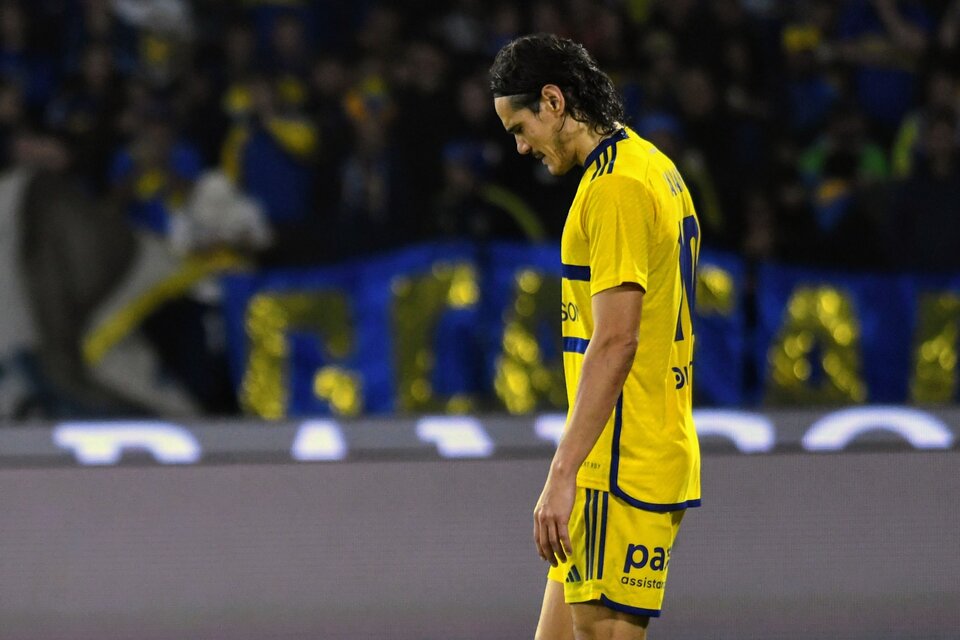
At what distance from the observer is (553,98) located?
212cm

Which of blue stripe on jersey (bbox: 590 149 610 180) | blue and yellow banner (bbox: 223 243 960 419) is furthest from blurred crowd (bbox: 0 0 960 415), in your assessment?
blue stripe on jersey (bbox: 590 149 610 180)

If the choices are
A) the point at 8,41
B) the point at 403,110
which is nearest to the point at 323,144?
the point at 403,110

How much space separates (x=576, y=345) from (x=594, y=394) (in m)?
0.18

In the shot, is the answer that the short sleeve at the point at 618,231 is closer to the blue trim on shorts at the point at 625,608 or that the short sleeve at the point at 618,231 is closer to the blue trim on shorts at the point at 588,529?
the blue trim on shorts at the point at 588,529

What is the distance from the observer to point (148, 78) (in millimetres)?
6711

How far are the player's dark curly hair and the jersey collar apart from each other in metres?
0.02

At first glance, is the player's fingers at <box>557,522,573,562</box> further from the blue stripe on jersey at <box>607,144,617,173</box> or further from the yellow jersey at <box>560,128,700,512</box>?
the blue stripe on jersey at <box>607,144,617,173</box>

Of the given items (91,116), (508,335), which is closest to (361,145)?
(508,335)

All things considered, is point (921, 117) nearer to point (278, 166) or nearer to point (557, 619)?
point (278, 166)

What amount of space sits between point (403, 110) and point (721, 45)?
5.47ft

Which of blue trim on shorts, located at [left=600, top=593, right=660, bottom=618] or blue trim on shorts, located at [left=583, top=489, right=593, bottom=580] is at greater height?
blue trim on shorts, located at [left=583, top=489, right=593, bottom=580]

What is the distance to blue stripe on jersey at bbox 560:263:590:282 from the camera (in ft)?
6.97

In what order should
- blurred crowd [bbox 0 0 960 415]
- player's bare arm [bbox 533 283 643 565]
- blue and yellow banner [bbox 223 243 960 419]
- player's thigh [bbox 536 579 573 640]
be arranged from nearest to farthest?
1. player's bare arm [bbox 533 283 643 565]
2. player's thigh [bbox 536 579 573 640]
3. blue and yellow banner [bbox 223 243 960 419]
4. blurred crowd [bbox 0 0 960 415]

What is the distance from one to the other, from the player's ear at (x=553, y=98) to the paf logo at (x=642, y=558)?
0.72 metres
